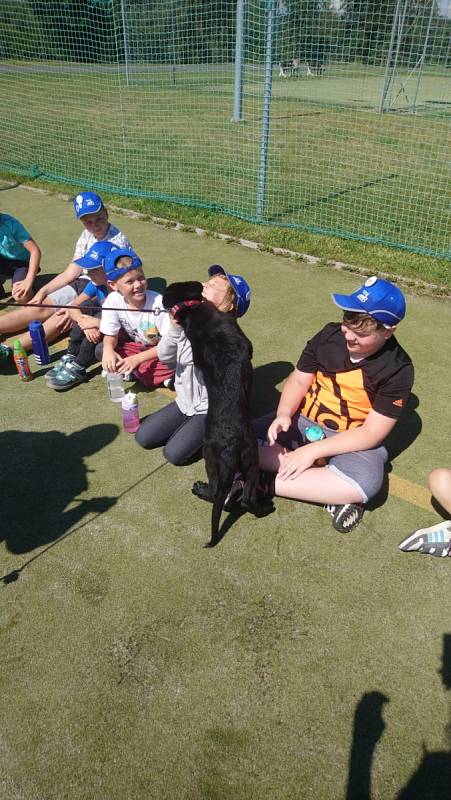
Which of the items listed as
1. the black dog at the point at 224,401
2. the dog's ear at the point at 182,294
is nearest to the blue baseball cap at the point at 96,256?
the dog's ear at the point at 182,294

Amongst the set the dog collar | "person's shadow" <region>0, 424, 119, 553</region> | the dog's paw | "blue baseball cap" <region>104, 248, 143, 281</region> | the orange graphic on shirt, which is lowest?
"person's shadow" <region>0, 424, 119, 553</region>

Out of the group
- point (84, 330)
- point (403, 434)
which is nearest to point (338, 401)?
point (403, 434)

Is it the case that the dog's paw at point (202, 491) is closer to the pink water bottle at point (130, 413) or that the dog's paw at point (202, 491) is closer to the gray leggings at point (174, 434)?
the gray leggings at point (174, 434)

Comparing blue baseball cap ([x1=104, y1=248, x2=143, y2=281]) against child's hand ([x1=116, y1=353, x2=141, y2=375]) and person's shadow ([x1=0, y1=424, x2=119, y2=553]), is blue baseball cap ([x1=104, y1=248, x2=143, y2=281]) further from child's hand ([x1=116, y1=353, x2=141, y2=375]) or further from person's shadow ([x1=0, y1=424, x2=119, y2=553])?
person's shadow ([x1=0, y1=424, x2=119, y2=553])

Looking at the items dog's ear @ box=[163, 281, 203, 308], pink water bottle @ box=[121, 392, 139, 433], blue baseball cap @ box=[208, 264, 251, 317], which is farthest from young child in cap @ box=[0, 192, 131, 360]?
dog's ear @ box=[163, 281, 203, 308]

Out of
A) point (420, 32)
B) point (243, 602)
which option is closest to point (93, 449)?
point (243, 602)

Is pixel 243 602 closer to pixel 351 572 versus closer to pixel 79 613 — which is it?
pixel 351 572

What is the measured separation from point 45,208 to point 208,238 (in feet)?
9.92

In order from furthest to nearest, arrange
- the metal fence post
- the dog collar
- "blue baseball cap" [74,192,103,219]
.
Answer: the metal fence post, "blue baseball cap" [74,192,103,219], the dog collar

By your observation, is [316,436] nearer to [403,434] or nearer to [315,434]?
[315,434]

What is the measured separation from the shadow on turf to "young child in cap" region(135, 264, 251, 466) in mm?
1666

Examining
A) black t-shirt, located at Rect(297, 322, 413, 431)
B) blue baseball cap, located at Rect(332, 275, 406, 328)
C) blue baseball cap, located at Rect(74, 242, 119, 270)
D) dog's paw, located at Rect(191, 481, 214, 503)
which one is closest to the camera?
blue baseball cap, located at Rect(332, 275, 406, 328)

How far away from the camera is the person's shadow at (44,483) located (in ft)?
9.68

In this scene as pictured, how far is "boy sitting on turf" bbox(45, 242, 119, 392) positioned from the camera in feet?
13.7
